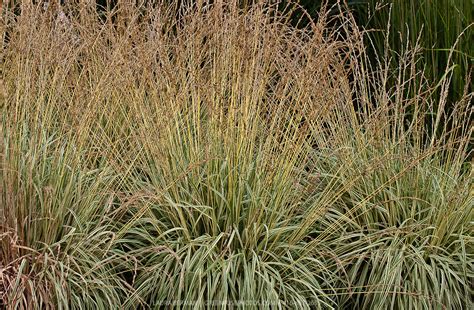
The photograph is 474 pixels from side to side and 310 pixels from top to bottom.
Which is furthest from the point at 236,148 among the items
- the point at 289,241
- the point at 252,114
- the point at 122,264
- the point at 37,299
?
the point at 37,299

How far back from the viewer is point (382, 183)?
14.2 ft

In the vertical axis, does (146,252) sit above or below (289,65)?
below

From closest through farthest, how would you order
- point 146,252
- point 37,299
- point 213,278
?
point 37,299
point 213,278
point 146,252

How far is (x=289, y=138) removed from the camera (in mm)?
4227

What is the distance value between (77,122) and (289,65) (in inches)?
40.5

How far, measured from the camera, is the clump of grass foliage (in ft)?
12.0

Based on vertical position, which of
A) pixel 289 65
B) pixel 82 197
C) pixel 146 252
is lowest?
pixel 146 252

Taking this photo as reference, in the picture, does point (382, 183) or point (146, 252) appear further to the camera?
point (382, 183)

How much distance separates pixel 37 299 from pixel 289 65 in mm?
1608

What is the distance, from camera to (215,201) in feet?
13.0

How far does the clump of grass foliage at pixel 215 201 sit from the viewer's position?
3.64m

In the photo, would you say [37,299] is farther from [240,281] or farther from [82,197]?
[240,281]

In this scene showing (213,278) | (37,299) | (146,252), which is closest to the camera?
(37,299)

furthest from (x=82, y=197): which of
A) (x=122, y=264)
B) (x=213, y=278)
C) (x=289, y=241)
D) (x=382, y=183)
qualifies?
(x=382, y=183)
